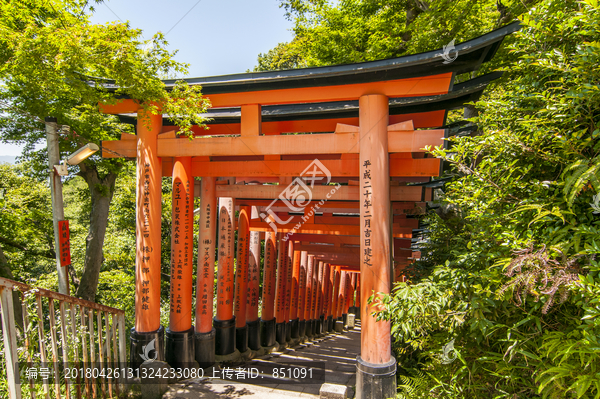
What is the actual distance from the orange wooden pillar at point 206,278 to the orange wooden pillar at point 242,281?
1.73 metres

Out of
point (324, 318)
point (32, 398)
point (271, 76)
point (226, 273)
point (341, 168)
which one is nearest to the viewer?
point (32, 398)

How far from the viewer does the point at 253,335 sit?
31.1 feet

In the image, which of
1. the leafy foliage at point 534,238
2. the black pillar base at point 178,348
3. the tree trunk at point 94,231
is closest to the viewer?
the leafy foliage at point 534,238

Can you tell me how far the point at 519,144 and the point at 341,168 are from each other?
3299 millimetres

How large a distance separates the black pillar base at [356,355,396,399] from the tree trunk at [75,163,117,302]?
8637 mm

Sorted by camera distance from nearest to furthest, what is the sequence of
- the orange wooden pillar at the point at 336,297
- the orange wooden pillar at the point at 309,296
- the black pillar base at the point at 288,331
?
the black pillar base at the point at 288,331
the orange wooden pillar at the point at 309,296
the orange wooden pillar at the point at 336,297

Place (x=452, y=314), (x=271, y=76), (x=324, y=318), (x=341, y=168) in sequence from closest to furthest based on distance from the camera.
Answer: (x=452, y=314) → (x=271, y=76) → (x=341, y=168) → (x=324, y=318)

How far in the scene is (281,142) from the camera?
206 inches

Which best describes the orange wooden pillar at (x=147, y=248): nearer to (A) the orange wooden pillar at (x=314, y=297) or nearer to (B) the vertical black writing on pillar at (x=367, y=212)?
(B) the vertical black writing on pillar at (x=367, y=212)

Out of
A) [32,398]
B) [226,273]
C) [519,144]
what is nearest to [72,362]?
[32,398]

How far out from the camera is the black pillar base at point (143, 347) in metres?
5.57

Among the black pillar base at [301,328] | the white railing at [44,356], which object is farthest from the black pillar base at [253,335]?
the white railing at [44,356]

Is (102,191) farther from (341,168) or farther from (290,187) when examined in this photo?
(341,168)

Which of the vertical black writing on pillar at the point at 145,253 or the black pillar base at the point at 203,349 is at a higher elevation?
the vertical black writing on pillar at the point at 145,253
